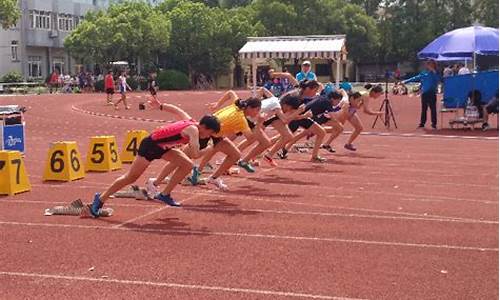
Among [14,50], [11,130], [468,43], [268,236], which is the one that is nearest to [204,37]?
[14,50]

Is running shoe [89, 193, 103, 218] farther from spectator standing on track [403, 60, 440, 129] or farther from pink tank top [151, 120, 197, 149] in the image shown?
spectator standing on track [403, 60, 440, 129]

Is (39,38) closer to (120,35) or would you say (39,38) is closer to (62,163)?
(120,35)

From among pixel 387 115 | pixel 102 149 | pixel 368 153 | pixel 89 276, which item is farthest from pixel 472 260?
pixel 387 115

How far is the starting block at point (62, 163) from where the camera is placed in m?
11.7

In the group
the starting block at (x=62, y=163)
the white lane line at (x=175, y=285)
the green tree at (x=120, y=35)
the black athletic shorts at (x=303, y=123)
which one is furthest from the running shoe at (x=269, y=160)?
the green tree at (x=120, y=35)

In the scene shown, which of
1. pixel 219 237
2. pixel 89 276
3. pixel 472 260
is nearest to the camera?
pixel 89 276

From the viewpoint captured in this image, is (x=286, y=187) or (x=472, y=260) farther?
(x=286, y=187)

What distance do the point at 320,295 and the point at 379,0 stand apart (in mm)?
78640

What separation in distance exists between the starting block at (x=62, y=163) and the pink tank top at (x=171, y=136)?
11.3 ft

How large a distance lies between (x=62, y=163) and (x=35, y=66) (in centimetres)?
5948

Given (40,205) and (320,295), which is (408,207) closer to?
(320,295)

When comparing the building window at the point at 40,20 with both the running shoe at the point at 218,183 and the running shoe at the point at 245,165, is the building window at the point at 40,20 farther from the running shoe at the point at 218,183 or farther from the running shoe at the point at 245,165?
the running shoe at the point at 218,183

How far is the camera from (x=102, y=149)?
1305 cm

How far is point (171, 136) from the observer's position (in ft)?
28.2
